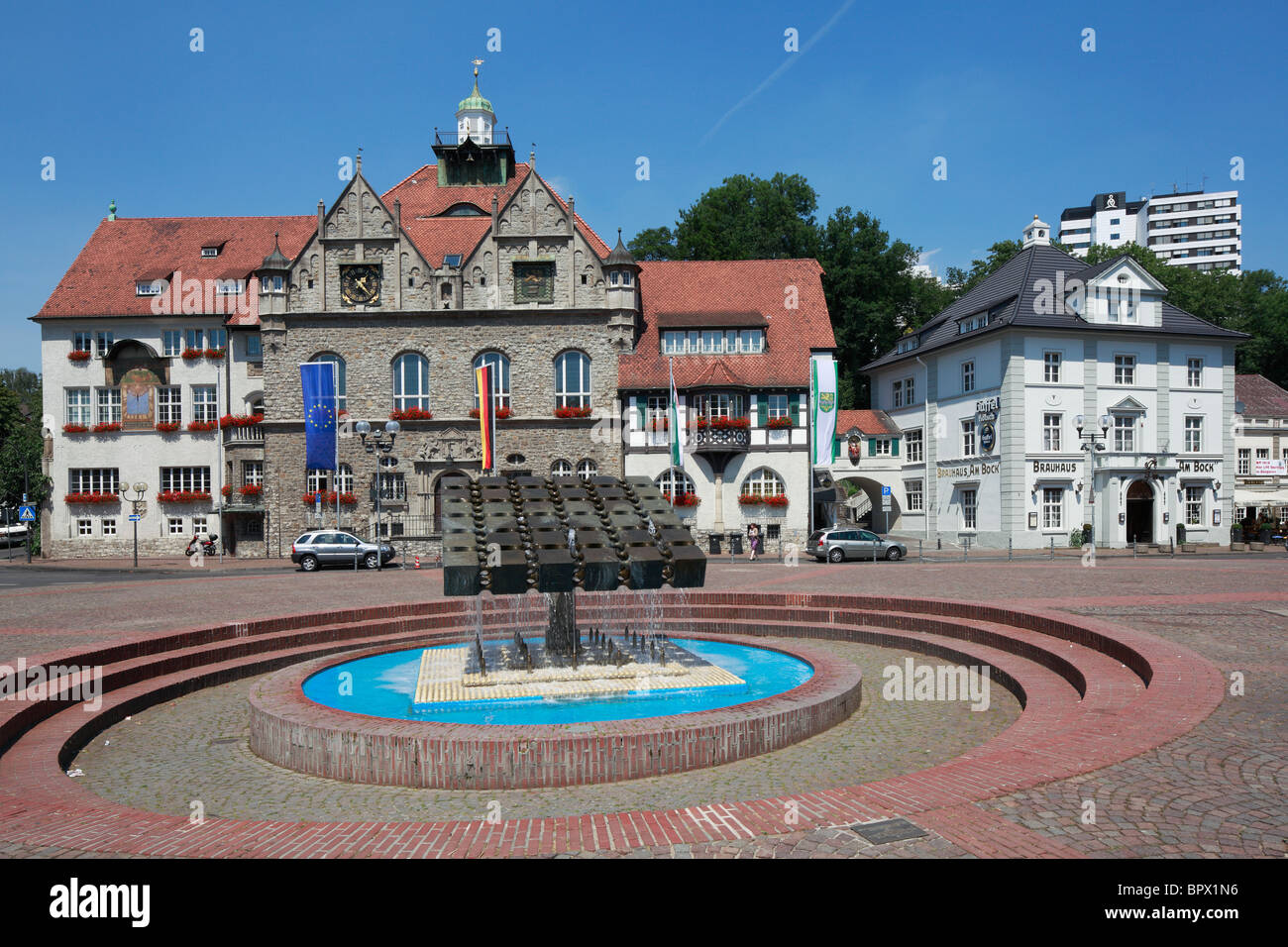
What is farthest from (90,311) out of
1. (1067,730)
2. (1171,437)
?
(1171,437)

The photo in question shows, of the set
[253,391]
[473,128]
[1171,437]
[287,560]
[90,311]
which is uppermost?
[473,128]

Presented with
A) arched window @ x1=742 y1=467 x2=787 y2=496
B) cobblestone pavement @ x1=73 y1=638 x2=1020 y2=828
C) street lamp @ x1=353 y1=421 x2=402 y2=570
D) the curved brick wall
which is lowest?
cobblestone pavement @ x1=73 y1=638 x2=1020 y2=828

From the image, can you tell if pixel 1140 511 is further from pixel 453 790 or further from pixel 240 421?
pixel 453 790

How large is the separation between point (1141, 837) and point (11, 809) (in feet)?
26.3

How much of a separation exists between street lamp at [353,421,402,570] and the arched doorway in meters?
36.4

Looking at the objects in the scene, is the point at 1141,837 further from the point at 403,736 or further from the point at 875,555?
the point at 875,555

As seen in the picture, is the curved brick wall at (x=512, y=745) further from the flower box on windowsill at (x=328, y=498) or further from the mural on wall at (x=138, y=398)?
the mural on wall at (x=138, y=398)

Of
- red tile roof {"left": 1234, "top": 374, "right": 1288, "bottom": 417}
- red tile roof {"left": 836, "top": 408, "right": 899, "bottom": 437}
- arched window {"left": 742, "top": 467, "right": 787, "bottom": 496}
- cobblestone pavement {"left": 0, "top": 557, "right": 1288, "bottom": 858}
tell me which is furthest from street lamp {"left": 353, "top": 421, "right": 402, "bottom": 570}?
red tile roof {"left": 1234, "top": 374, "right": 1288, "bottom": 417}

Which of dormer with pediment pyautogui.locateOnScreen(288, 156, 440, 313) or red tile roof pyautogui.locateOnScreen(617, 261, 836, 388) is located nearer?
dormer with pediment pyautogui.locateOnScreen(288, 156, 440, 313)

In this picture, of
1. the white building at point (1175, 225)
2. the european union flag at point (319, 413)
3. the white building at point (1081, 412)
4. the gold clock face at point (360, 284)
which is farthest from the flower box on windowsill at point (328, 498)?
the white building at point (1175, 225)

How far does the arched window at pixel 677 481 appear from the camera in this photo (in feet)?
149

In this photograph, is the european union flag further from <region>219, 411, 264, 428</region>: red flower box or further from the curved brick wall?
the curved brick wall

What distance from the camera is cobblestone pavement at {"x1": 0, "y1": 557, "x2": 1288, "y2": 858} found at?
5617 millimetres
